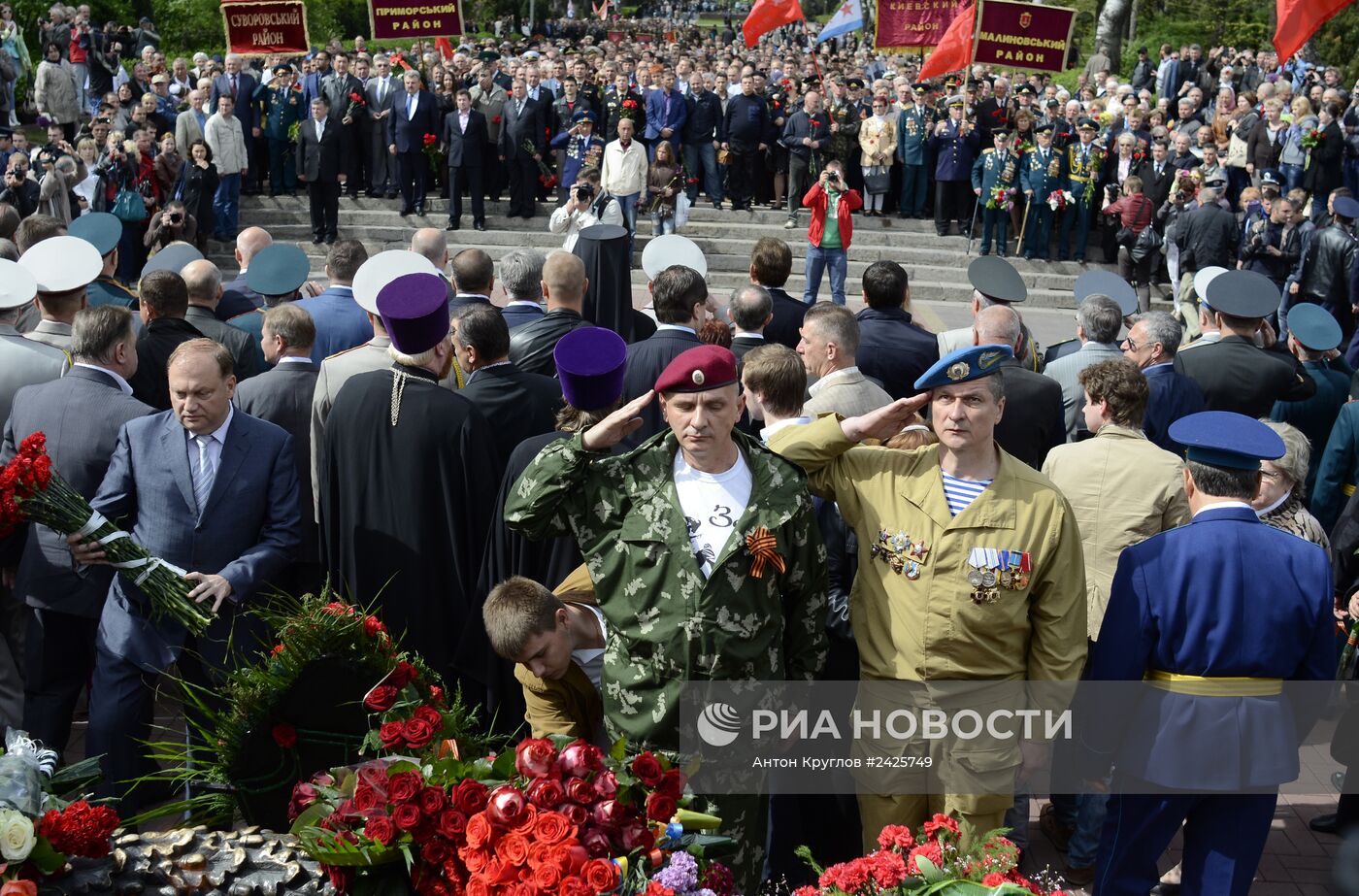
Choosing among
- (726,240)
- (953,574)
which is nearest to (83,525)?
(953,574)

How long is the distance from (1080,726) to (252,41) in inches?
611

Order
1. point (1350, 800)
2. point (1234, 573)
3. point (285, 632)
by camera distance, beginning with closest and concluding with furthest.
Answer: point (285, 632)
point (1234, 573)
point (1350, 800)

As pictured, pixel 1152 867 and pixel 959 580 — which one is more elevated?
pixel 959 580

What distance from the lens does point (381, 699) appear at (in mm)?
3521

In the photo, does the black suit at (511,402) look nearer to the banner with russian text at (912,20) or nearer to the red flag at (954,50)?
the red flag at (954,50)

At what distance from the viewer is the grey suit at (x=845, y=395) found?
5684 millimetres

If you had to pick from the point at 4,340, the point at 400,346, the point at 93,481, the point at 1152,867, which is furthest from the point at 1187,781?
the point at 4,340

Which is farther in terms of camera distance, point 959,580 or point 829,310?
point 829,310

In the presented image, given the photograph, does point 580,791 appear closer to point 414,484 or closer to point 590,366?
point 590,366

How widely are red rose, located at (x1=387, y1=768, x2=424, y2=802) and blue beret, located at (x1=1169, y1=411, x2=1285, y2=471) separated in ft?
8.15

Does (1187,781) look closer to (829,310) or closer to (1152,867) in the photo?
(1152,867)

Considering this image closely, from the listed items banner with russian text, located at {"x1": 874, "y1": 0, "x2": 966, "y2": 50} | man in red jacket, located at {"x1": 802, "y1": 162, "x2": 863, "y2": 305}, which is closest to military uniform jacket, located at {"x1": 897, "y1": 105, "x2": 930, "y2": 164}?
banner with russian text, located at {"x1": 874, "y1": 0, "x2": 966, "y2": 50}

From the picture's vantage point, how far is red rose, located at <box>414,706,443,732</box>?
3.44 m

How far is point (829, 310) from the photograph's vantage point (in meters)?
5.97
